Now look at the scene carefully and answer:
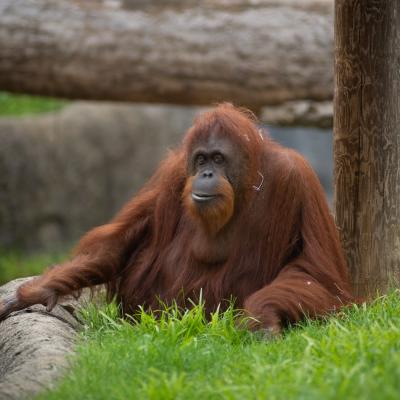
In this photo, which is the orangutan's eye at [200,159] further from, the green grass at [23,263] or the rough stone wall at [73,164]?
the rough stone wall at [73,164]

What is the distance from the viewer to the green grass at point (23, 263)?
1057 cm

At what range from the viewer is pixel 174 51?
791 centimetres

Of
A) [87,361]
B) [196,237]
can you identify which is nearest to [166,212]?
[196,237]

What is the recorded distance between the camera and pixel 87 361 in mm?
4023

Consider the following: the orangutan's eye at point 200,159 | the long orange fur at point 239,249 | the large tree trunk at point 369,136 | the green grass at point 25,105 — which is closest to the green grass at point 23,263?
the green grass at point 25,105

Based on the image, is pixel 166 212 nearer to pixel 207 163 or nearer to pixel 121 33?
pixel 207 163

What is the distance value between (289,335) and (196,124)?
130 cm

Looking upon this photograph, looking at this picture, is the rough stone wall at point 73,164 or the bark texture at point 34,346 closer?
the bark texture at point 34,346

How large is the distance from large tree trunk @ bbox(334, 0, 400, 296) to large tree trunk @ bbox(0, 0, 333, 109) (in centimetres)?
275

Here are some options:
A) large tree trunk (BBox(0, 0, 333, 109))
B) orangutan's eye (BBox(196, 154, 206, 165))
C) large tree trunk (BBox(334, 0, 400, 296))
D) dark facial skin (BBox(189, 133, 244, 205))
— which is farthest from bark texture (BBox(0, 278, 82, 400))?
large tree trunk (BBox(0, 0, 333, 109))

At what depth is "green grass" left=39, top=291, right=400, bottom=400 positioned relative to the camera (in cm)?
335

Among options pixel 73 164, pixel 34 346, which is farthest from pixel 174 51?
pixel 73 164

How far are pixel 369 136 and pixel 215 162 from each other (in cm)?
80

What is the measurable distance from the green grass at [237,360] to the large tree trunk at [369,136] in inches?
15.0
